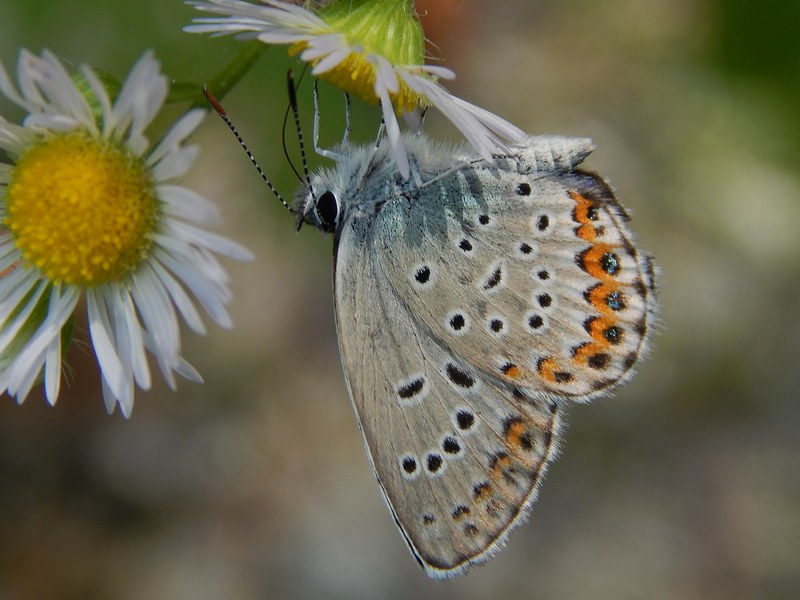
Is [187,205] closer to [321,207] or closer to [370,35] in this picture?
[321,207]

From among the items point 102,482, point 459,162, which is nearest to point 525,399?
point 459,162

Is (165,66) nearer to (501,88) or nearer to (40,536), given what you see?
(501,88)

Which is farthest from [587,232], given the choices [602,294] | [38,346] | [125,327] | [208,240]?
[38,346]

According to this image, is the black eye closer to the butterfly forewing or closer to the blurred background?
the butterfly forewing

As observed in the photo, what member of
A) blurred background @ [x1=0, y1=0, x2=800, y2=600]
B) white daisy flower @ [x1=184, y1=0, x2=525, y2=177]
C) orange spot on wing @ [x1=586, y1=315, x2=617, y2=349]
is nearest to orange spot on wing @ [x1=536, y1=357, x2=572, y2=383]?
orange spot on wing @ [x1=586, y1=315, x2=617, y2=349]

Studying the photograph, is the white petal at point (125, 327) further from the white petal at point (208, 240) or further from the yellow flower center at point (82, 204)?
the white petal at point (208, 240)

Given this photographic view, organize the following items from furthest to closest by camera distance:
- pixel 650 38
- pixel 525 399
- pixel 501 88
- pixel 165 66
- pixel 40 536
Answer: pixel 501 88
pixel 650 38
pixel 40 536
pixel 165 66
pixel 525 399

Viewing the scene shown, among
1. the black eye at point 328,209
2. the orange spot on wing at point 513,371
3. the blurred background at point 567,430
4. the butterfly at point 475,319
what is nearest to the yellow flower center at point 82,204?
the butterfly at point 475,319
